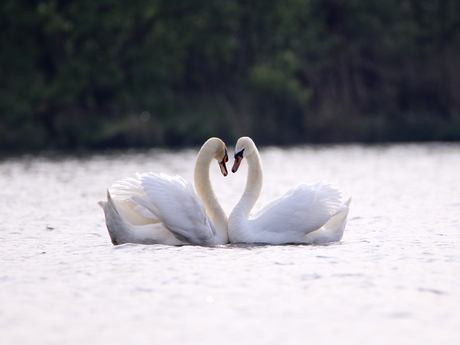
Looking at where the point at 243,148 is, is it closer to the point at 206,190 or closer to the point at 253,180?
the point at 253,180

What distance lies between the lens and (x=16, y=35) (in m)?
31.3

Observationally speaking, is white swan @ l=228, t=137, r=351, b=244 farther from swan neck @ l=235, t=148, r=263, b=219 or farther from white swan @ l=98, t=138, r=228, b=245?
white swan @ l=98, t=138, r=228, b=245

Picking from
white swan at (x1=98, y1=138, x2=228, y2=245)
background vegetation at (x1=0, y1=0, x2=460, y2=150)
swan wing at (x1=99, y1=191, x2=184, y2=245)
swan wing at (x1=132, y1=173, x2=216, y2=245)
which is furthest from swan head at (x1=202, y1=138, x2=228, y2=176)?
background vegetation at (x1=0, y1=0, x2=460, y2=150)

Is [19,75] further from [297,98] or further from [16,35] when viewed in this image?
[297,98]

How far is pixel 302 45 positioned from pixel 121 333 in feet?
101

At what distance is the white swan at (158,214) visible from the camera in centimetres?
744

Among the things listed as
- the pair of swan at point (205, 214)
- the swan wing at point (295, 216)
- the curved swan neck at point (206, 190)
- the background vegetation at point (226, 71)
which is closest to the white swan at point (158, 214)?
the pair of swan at point (205, 214)

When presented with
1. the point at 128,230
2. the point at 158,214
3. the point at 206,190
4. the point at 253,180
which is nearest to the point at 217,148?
the point at 206,190

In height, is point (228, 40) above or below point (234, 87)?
above

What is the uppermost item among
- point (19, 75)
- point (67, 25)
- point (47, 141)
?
point (67, 25)

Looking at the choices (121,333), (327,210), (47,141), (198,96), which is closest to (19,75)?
(47,141)

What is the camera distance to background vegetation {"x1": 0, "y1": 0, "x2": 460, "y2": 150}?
30.3 m

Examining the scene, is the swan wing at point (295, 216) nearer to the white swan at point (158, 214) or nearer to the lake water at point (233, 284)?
the lake water at point (233, 284)

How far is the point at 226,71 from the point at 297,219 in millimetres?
28863
